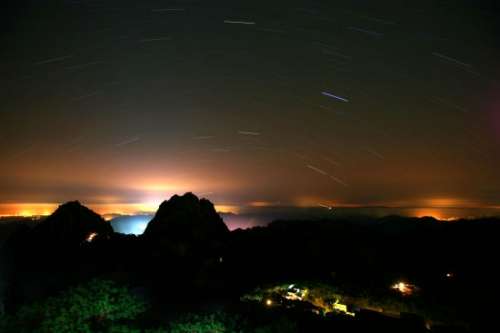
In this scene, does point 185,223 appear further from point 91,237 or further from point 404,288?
point 404,288

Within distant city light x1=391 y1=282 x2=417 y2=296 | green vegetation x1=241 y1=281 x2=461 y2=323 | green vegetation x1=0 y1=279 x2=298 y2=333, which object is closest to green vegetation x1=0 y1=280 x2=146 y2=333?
green vegetation x1=0 y1=279 x2=298 y2=333

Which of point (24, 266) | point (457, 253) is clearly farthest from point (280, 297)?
point (457, 253)

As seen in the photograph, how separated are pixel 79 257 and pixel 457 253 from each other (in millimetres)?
45171

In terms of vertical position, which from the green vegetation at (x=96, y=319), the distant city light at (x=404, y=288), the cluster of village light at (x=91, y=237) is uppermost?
the cluster of village light at (x=91, y=237)

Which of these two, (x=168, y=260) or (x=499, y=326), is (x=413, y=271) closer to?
(x=499, y=326)

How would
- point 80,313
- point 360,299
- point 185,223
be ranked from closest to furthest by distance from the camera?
point 80,313
point 360,299
point 185,223

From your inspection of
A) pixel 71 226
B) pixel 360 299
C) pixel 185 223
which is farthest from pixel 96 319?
pixel 71 226

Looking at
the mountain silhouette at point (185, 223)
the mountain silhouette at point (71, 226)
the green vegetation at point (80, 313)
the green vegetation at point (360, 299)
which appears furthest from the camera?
the mountain silhouette at point (185, 223)

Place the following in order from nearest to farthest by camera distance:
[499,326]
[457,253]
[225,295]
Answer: [499,326], [225,295], [457,253]

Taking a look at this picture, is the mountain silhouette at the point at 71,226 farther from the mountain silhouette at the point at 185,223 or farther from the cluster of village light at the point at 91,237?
the mountain silhouette at the point at 185,223

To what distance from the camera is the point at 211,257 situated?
107 feet

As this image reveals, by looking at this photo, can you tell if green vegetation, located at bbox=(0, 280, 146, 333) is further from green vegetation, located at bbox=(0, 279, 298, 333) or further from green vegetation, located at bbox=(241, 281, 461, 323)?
green vegetation, located at bbox=(241, 281, 461, 323)

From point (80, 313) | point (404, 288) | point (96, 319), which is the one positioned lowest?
point (404, 288)

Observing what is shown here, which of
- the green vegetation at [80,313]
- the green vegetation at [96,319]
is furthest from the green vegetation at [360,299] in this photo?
the green vegetation at [80,313]
